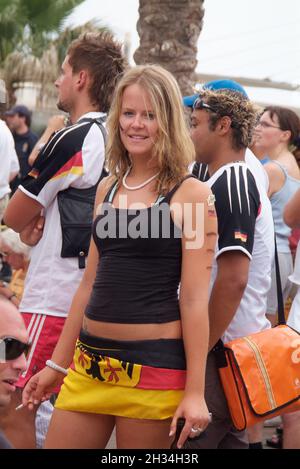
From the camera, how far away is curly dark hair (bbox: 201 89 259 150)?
440 centimetres

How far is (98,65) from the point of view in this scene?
482 cm

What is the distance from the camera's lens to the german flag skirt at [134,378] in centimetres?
352

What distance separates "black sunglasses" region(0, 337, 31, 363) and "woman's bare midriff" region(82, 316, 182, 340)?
21.9 inches

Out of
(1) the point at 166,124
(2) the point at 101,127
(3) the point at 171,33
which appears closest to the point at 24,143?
(3) the point at 171,33

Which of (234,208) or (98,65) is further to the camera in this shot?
(98,65)

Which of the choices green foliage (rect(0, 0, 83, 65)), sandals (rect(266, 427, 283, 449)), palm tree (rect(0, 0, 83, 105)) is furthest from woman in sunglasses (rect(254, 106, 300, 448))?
green foliage (rect(0, 0, 83, 65))

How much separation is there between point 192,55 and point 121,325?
590cm

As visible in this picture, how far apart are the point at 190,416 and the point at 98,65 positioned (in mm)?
2097

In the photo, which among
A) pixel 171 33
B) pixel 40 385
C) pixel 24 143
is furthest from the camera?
pixel 24 143

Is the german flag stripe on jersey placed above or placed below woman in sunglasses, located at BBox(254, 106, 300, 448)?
above

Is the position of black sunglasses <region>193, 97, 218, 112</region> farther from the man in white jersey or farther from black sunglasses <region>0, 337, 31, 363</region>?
black sunglasses <region>0, 337, 31, 363</region>

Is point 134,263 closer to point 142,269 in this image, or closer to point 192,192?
point 142,269

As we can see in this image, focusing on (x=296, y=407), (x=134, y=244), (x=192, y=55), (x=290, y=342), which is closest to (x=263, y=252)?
(x=290, y=342)

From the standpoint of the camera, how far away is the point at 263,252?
4.40m
